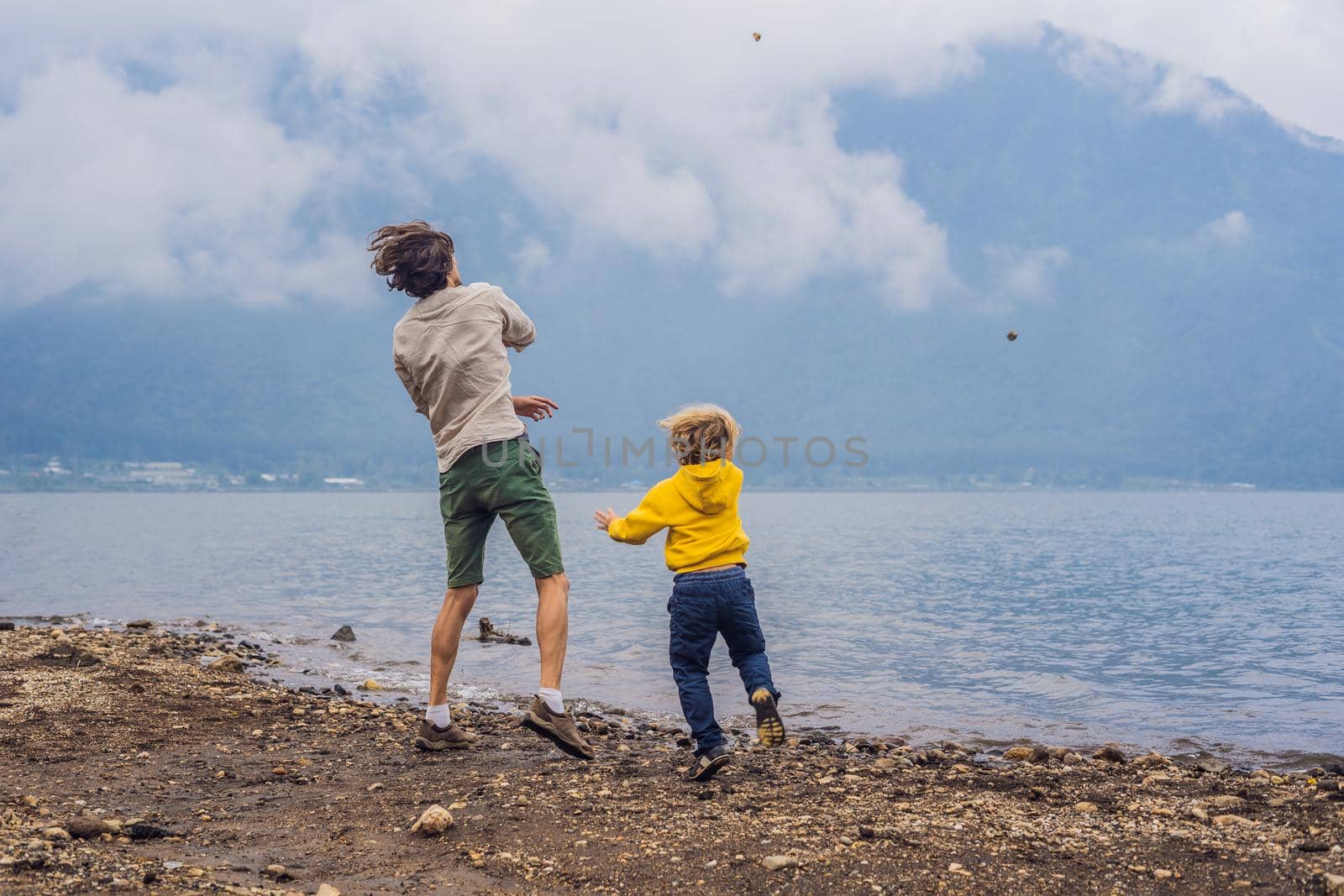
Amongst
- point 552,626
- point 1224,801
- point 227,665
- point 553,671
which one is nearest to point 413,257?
point 552,626

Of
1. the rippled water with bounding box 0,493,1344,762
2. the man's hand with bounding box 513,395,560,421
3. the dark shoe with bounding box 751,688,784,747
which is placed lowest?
the rippled water with bounding box 0,493,1344,762

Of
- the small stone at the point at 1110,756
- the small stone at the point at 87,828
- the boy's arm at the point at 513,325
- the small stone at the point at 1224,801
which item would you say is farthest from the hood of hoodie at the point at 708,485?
the small stone at the point at 1110,756

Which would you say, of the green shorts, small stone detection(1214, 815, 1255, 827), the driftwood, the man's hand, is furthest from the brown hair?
the driftwood

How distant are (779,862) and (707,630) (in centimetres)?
188

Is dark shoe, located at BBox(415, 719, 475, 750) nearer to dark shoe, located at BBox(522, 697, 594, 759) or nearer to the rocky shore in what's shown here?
the rocky shore

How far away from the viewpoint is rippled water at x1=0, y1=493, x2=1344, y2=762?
9.49 meters

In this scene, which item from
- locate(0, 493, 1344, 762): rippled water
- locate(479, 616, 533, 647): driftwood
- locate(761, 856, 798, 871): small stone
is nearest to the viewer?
locate(761, 856, 798, 871): small stone

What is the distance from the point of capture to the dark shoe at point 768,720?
17.6ft

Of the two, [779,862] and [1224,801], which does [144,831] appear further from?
[1224,801]

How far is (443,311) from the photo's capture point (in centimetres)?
592

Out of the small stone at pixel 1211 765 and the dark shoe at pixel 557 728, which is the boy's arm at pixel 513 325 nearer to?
the dark shoe at pixel 557 728

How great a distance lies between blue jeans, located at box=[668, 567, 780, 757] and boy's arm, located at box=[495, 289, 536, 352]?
1.68 m

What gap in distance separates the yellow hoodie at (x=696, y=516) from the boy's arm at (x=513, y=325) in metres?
1.24

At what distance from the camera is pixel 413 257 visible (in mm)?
5895
